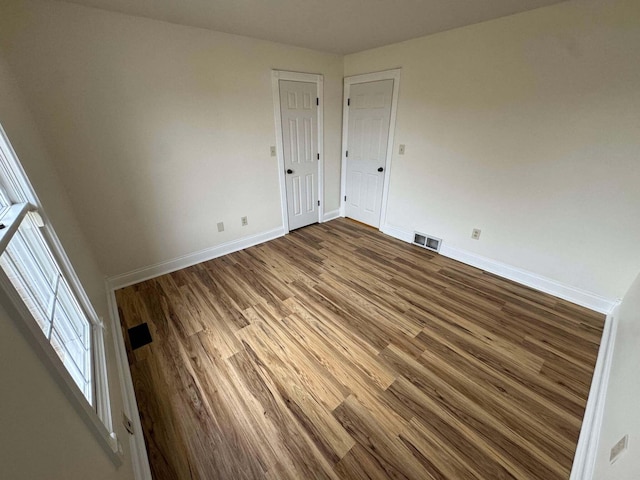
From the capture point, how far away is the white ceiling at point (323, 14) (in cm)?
191

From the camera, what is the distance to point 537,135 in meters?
2.27

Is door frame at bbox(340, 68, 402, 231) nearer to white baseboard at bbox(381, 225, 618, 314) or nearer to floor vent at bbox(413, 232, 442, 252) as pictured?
floor vent at bbox(413, 232, 442, 252)

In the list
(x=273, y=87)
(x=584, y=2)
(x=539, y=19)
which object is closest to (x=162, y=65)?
(x=273, y=87)

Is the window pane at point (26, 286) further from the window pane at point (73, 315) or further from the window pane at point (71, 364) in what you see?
the window pane at point (73, 315)

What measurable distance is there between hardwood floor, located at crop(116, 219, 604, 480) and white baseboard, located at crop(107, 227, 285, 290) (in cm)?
12

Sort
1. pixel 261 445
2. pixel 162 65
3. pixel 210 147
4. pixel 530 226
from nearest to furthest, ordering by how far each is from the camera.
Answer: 1. pixel 261 445
2. pixel 162 65
3. pixel 530 226
4. pixel 210 147

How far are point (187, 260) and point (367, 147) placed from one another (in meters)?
2.79

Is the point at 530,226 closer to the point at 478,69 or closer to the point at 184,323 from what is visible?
the point at 478,69

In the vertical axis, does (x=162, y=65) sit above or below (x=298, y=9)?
below

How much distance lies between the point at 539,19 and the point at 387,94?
1474mm

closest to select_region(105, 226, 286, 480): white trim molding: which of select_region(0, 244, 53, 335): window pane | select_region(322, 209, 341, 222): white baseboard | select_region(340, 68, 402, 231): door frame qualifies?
select_region(0, 244, 53, 335): window pane

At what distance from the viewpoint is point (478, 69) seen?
2453 mm

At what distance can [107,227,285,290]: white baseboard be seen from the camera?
102 inches

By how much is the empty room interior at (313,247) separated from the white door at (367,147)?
0.14 ft
